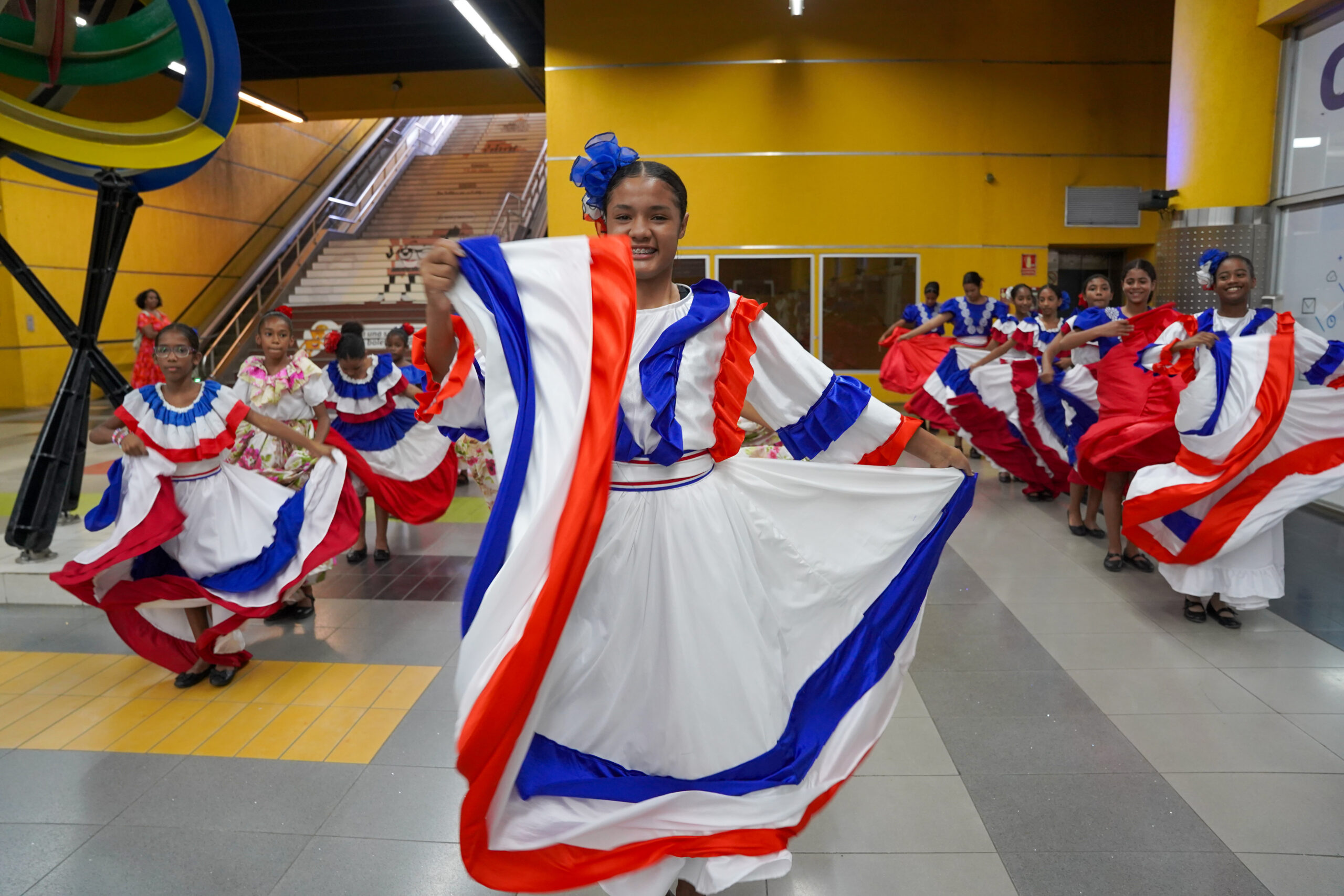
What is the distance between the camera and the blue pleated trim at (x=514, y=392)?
1.66 meters

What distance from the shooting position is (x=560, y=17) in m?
10.1

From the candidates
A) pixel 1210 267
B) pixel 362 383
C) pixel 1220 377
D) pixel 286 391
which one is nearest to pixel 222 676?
pixel 286 391

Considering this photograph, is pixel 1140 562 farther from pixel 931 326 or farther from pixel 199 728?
pixel 199 728

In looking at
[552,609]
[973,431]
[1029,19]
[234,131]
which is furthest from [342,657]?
[234,131]

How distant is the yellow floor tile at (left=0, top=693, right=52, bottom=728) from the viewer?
128 inches

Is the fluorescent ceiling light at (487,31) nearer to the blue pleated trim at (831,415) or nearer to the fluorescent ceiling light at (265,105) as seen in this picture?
the fluorescent ceiling light at (265,105)

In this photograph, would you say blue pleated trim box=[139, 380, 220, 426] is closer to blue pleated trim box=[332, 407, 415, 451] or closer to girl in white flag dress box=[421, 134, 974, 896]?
blue pleated trim box=[332, 407, 415, 451]

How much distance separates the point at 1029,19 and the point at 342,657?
33.6 feet

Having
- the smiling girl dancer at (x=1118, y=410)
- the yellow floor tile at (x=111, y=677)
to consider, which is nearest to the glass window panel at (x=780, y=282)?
the smiling girl dancer at (x=1118, y=410)

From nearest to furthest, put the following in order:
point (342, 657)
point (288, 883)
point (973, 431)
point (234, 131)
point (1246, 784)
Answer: point (288, 883) < point (1246, 784) < point (342, 657) < point (973, 431) < point (234, 131)

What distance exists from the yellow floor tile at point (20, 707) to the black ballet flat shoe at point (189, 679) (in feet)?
1.47

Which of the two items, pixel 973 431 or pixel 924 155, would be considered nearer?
pixel 973 431

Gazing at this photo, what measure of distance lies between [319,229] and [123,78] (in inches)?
440

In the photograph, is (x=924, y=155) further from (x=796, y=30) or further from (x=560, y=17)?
(x=560, y=17)
